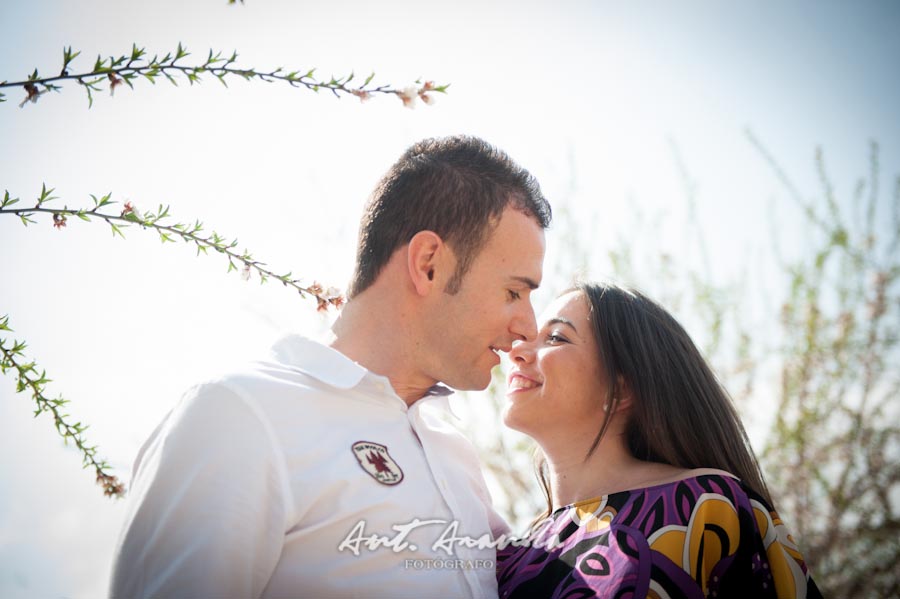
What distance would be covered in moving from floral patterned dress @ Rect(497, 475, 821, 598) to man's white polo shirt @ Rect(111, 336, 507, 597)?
8.7 inches

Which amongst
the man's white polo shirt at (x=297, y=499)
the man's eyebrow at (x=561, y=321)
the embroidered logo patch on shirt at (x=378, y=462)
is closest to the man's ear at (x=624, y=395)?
the man's eyebrow at (x=561, y=321)

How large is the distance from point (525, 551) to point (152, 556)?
1.30 meters

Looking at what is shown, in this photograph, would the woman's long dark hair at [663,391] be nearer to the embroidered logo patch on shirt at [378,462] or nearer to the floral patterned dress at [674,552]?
the floral patterned dress at [674,552]

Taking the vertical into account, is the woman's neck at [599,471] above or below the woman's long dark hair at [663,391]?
below

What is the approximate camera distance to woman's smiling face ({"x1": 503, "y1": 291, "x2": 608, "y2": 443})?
277 cm

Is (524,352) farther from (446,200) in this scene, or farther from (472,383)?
(446,200)

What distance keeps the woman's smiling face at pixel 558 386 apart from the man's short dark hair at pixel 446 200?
0.52 metres

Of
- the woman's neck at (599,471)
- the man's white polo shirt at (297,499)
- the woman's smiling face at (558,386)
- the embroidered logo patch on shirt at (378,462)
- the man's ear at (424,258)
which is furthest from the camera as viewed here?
the woman's smiling face at (558,386)

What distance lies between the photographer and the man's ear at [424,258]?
8.02 ft

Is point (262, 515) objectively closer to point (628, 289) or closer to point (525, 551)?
point (525, 551)

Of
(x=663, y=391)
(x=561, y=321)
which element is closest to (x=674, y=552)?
(x=663, y=391)

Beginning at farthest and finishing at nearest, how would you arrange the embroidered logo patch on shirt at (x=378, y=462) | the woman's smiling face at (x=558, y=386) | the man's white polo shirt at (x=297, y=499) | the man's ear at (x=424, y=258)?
1. the woman's smiling face at (x=558, y=386)
2. the man's ear at (x=424, y=258)
3. the embroidered logo patch on shirt at (x=378, y=462)
4. the man's white polo shirt at (x=297, y=499)

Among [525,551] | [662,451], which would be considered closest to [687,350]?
[662,451]

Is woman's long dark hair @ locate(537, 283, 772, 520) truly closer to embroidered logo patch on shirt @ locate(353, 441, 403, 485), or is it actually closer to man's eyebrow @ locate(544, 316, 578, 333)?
man's eyebrow @ locate(544, 316, 578, 333)
